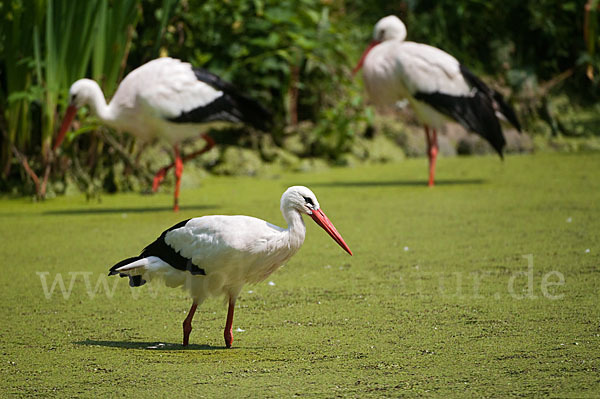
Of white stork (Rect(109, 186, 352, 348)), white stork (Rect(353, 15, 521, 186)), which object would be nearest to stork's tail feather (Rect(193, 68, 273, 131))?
white stork (Rect(353, 15, 521, 186))

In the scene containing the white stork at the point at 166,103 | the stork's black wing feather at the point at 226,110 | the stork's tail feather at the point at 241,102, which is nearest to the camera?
the white stork at the point at 166,103

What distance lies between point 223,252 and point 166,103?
127 inches

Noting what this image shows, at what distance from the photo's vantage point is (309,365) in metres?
2.88

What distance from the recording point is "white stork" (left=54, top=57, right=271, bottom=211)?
6.07 metres

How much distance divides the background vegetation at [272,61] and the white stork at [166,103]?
0.47 m

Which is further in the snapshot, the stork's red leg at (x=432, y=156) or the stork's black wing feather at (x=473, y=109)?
the stork's black wing feather at (x=473, y=109)

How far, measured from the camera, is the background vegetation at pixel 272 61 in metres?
6.71

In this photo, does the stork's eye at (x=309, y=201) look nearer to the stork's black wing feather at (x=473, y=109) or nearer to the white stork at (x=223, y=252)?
the white stork at (x=223, y=252)

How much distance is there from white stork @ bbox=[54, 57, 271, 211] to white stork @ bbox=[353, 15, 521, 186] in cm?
143

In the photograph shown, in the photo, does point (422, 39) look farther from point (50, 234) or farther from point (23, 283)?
point (23, 283)

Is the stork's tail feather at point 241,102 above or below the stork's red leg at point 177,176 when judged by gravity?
above

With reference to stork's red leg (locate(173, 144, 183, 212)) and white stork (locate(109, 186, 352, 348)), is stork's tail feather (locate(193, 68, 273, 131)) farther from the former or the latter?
white stork (locate(109, 186, 352, 348))

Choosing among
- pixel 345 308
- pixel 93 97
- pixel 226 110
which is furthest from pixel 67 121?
pixel 345 308

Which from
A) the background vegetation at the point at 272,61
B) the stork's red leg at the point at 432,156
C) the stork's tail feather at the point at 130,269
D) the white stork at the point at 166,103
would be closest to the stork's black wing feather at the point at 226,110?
the white stork at the point at 166,103
